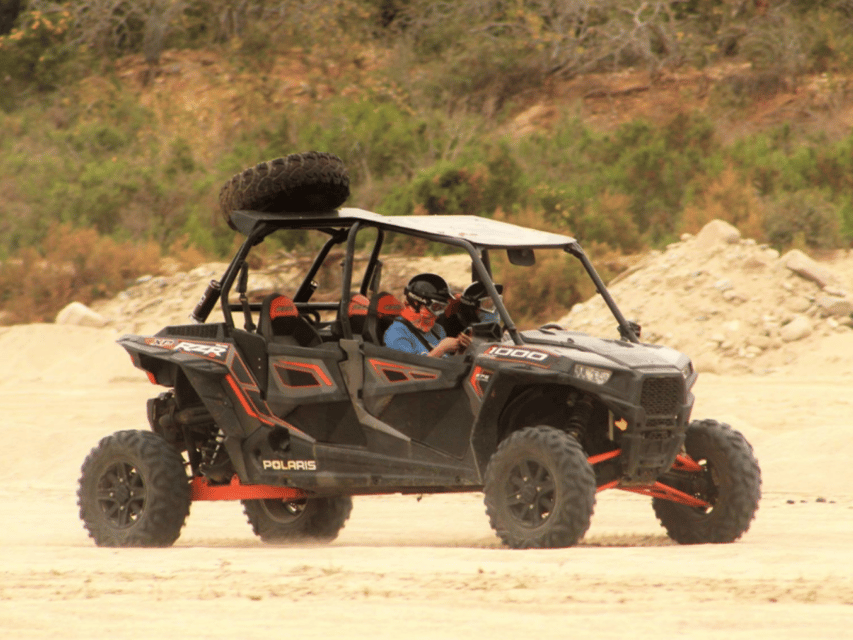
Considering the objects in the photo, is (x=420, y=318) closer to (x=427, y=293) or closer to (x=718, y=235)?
(x=427, y=293)

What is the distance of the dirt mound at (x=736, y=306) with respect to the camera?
1877 centimetres

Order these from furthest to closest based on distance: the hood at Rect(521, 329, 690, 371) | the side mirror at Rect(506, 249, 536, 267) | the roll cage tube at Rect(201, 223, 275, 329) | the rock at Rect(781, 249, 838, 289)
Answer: the rock at Rect(781, 249, 838, 289)
the roll cage tube at Rect(201, 223, 275, 329)
the side mirror at Rect(506, 249, 536, 267)
the hood at Rect(521, 329, 690, 371)

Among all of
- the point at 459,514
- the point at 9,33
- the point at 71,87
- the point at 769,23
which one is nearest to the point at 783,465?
the point at 459,514

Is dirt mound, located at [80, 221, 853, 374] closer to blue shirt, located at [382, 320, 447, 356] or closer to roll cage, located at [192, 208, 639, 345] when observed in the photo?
roll cage, located at [192, 208, 639, 345]

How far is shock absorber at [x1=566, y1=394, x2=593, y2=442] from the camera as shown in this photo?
805cm

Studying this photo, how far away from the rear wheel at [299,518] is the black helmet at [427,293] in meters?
1.82

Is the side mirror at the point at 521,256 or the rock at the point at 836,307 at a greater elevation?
the side mirror at the point at 521,256

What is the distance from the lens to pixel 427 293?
8.52 m

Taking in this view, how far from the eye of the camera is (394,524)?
1066 cm

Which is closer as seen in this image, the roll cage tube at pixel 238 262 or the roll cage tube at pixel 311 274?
the roll cage tube at pixel 238 262

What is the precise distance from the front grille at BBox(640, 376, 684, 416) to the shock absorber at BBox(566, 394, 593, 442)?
425 mm

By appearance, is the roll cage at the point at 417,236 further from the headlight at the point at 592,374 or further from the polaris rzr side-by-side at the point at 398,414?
the headlight at the point at 592,374

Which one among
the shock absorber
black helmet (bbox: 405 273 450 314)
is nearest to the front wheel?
the shock absorber

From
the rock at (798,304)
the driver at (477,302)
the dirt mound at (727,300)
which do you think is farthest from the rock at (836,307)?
the driver at (477,302)
